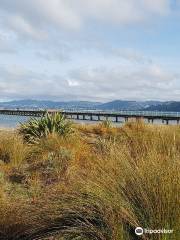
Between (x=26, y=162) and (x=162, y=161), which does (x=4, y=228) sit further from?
(x=26, y=162)

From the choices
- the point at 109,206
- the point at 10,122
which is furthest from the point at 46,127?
the point at 10,122

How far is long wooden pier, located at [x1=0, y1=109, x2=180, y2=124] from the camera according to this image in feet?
185

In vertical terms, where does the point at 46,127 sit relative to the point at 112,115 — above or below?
above

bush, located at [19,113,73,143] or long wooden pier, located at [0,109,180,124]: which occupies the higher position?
bush, located at [19,113,73,143]

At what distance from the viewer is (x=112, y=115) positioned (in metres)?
75.5

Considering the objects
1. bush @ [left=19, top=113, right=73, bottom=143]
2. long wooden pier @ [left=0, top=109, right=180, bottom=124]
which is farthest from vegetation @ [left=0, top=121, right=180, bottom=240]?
long wooden pier @ [left=0, top=109, right=180, bottom=124]

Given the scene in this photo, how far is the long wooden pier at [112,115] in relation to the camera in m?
56.4
